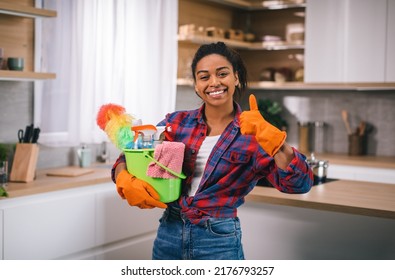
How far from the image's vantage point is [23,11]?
2848mm

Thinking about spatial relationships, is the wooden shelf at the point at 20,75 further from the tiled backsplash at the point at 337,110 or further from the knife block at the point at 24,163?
the tiled backsplash at the point at 337,110

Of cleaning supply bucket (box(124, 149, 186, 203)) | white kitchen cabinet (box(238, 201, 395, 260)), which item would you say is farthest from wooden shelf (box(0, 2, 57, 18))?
cleaning supply bucket (box(124, 149, 186, 203))

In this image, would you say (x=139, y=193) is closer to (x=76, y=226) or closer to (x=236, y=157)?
(x=236, y=157)

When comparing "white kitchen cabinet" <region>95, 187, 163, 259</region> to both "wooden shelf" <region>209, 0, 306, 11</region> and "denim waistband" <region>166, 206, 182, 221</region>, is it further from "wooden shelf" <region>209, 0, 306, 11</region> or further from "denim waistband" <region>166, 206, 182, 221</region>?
"wooden shelf" <region>209, 0, 306, 11</region>

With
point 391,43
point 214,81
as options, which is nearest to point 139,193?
point 214,81

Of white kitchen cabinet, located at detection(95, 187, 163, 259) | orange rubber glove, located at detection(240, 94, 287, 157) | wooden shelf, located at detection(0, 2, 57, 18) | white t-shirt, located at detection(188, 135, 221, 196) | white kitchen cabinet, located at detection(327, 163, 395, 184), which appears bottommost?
A: white kitchen cabinet, located at detection(95, 187, 163, 259)

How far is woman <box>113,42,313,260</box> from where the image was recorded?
Result: 1643mm

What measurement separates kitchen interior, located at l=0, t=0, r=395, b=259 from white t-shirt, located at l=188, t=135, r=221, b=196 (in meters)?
0.76

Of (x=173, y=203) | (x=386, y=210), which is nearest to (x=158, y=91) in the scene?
(x=386, y=210)

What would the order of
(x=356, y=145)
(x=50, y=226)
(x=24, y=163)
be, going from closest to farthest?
(x=50, y=226) → (x=24, y=163) → (x=356, y=145)

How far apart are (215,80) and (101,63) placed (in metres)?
1.95

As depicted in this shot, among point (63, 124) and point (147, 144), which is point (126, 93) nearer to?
point (63, 124)
